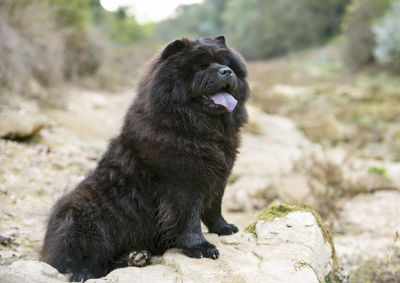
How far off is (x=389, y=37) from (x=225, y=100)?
52.0ft

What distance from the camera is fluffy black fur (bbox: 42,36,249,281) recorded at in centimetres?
326

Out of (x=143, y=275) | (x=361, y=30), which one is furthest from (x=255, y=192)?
(x=361, y=30)

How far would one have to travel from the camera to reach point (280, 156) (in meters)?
9.18

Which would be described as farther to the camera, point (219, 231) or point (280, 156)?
point (280, 156)

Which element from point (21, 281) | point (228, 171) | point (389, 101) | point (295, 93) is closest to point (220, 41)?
point (228, 171)

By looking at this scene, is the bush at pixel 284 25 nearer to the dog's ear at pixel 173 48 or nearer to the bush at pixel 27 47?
the bush at pixel 27 47

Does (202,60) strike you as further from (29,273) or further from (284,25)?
(284,25)

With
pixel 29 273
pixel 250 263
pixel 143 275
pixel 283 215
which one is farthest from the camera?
pixel 283 215

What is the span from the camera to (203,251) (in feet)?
10.6

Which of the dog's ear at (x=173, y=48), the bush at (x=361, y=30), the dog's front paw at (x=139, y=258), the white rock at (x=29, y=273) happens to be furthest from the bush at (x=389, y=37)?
the white rock at (x=29, y=273)

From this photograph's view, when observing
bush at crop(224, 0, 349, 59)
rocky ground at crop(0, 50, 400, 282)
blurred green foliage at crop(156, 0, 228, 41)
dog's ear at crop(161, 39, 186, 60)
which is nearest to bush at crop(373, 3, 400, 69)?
rocky ground at crop(0, 50, 400, 282)

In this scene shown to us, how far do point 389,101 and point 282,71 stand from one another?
36.6 feet

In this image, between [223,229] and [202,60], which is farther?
[223,229]

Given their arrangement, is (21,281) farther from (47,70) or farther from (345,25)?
(345,25)
